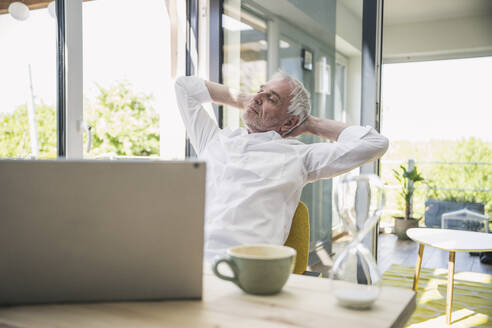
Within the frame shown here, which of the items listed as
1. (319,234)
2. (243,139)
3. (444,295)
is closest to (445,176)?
(444,295)

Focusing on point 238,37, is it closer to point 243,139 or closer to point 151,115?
point 151,115

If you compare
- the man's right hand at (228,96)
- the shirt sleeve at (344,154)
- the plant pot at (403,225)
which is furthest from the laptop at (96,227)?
the plant pot at (403,225)

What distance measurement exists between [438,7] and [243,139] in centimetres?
220

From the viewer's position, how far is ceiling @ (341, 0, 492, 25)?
116 inches

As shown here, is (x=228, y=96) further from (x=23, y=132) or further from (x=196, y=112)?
(x=23, y=132)

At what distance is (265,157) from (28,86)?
1073mm

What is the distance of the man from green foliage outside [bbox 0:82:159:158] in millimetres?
475

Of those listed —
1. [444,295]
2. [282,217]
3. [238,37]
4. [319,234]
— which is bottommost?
[444,295]

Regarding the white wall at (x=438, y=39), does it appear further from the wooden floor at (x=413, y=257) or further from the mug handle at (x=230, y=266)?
Result: the mug handle at (x=230, y=266)

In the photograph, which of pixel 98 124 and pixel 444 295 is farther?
pixel 444 295

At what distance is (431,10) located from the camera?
121 inches

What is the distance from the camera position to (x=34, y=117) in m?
1.79

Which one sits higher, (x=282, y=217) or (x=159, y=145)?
(x=159, y=145)

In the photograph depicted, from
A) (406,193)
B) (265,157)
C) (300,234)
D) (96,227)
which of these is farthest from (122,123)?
(406,193)
